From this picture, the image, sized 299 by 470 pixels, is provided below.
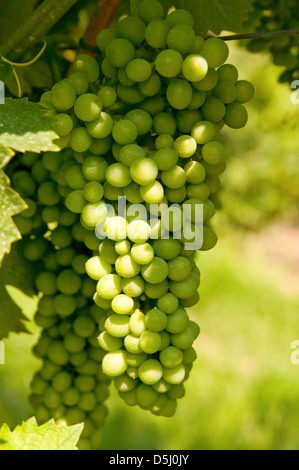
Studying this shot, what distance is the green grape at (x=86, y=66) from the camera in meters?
0.62

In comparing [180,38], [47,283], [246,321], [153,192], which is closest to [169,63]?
[180,38]

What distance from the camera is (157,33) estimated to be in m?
0.59

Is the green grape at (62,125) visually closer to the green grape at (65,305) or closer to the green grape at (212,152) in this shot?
the green grape at (212,152)

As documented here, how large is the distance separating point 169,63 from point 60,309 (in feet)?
1.16

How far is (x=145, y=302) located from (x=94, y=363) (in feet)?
0.63

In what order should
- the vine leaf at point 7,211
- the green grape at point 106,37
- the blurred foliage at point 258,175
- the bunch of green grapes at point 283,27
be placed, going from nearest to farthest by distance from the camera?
1. the vine leaf at point 7,211
2. the green grape at point 106,37
3. the bunch of green grapes at point 283,27
4. the blurred foliage at point 258,175

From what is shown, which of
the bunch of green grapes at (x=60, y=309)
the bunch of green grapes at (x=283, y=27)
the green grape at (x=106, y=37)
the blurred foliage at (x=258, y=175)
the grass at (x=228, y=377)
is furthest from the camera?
the blurred foliage at (x=258, y=175)

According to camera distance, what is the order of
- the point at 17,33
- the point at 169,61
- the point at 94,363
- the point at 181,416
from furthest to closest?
1. the point at 181,416
2. the point at 94,363
3. the point at 17,33
4. the point at 169,61

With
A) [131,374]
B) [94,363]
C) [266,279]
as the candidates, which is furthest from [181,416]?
[131,374]

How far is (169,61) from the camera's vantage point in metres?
0.58

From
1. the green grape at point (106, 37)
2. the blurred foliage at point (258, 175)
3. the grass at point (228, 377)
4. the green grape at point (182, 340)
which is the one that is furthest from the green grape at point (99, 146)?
the blurred foliage at point (258, 175)

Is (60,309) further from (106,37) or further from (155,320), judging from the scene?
(106,37)

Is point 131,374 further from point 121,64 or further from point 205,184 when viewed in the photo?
point 121,64

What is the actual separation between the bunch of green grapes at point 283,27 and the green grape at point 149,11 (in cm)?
33
